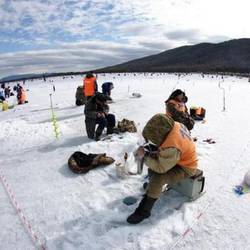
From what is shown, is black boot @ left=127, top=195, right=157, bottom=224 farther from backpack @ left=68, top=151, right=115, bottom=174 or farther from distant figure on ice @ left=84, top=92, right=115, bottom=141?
distant figure on ice @ left=84, top=92, right=115, bottom=141

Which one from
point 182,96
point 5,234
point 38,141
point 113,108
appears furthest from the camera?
point 113,108

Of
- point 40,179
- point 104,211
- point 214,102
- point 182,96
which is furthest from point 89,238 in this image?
point 214,102

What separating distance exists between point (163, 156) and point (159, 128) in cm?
40

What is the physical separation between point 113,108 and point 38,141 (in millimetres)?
5906

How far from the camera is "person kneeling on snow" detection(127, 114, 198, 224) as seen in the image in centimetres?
421

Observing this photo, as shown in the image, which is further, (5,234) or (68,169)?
(68,169)

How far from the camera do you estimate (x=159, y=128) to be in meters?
4.24

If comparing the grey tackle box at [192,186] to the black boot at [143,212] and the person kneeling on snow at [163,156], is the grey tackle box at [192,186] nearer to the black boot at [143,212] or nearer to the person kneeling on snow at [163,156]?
the person kneeling on snow at [163,156]

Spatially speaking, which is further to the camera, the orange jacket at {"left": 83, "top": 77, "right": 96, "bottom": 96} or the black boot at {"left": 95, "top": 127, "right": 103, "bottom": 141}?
the orange jacket at {"left": 83, "top": 77, "right": 96, "bottom": 96}

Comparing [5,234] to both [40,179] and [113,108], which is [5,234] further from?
[113,108]

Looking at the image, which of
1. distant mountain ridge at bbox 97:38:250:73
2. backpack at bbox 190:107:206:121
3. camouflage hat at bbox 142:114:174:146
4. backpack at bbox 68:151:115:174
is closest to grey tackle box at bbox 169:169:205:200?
camouflage hat at bbox 142:114:174:146

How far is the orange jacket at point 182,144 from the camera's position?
421cm

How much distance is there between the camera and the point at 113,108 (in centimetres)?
1459

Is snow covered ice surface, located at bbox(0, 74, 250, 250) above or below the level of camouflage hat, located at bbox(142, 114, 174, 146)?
below
